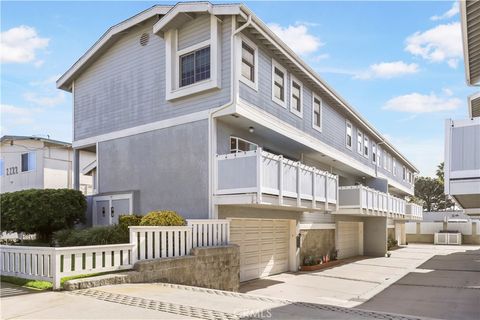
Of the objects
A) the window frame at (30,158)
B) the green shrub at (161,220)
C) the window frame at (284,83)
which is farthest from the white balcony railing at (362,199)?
the window frame at (30,158)

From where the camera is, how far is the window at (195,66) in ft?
45.2

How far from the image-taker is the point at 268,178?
41.3 feet

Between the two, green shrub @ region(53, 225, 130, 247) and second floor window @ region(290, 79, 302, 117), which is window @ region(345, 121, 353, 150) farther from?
green shrub @ region(53, 225, 130, 247)

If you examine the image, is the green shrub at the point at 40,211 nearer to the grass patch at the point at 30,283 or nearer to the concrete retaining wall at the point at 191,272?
the grass patch at the point at 30,283

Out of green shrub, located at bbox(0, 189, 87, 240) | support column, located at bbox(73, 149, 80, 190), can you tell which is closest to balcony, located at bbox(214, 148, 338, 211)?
green shrub, located at bbox(0, 189, 87, 240)

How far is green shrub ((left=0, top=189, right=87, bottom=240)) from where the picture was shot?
597 inches

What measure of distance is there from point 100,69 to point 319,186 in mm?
10231

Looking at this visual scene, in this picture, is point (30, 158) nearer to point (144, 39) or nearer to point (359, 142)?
point (144, 39)

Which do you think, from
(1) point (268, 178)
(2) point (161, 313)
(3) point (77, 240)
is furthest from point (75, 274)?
(1) point (268, 178)

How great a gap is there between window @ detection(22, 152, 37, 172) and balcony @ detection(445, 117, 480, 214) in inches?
868

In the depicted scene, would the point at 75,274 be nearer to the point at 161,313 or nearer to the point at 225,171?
the point at 161,313

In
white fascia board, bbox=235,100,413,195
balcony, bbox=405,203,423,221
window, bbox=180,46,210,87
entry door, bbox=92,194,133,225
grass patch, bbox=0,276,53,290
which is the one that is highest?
window, bbox=180,46,210,87

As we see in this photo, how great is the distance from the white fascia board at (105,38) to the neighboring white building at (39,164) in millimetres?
5189
